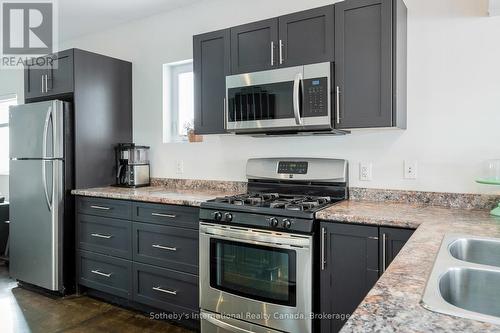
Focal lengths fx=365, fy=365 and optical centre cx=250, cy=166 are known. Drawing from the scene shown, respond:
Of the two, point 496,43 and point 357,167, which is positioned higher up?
point 496,43

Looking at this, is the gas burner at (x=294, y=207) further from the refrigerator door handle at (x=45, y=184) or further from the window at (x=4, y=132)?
the window at (x=4, y=132)

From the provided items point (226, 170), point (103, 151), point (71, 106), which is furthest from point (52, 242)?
point (226, 170)

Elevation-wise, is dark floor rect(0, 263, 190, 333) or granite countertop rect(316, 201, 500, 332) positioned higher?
granite countertop rect(316, 201, 500, 332)

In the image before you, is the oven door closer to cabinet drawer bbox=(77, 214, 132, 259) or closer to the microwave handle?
the microwave handle

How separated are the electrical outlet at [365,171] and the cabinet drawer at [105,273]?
6.18 feet

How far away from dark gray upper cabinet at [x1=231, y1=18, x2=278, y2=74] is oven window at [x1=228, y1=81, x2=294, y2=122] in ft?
0.47

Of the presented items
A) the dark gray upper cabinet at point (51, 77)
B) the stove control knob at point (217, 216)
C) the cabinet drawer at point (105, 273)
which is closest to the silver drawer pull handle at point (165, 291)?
the cabinet drawer at point (105, 273)

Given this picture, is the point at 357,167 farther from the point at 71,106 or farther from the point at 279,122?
the point at 71,106

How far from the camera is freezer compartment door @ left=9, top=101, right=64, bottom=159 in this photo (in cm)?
314

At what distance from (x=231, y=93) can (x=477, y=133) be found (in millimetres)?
1565

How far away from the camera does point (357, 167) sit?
→ 2.54 metres

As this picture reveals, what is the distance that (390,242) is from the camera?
183 cm

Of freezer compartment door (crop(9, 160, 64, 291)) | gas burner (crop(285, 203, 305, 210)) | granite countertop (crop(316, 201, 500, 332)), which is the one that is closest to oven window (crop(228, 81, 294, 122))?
gas burner (crop(285, 203, 305, 210))

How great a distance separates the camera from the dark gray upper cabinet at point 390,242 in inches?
70.9
